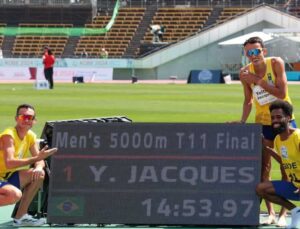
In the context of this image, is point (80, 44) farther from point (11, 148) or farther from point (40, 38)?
point (11, 148)

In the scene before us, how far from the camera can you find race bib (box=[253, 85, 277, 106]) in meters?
10.1

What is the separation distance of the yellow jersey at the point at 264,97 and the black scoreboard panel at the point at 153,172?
54 centimetres

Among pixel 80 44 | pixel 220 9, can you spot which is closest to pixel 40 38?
pixel 80 44

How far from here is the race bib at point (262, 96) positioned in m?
10.1

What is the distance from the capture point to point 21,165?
936 centimetres

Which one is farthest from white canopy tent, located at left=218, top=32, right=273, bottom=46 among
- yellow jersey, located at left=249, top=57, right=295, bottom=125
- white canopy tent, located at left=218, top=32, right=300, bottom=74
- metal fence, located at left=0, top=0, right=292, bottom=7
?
yellow jersey, located at left=249, top=57, right=295, bottom=125

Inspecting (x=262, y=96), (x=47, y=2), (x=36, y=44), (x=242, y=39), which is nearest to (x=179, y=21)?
(x=36, y=44)

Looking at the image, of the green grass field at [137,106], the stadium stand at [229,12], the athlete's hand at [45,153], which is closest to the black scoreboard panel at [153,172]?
the athlete's hand at [45,153]

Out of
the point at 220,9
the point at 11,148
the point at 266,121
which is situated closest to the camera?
the point at 11,148

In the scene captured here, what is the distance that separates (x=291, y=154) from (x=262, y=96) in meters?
1.09

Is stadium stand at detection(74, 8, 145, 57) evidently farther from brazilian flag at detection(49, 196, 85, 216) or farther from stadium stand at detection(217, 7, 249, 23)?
brazilian flag at detection(49, 196, 85, 216)

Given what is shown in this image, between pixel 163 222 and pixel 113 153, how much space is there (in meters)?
0.82

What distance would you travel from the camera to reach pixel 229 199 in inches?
378

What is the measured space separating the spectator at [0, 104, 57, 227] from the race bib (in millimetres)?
2181
